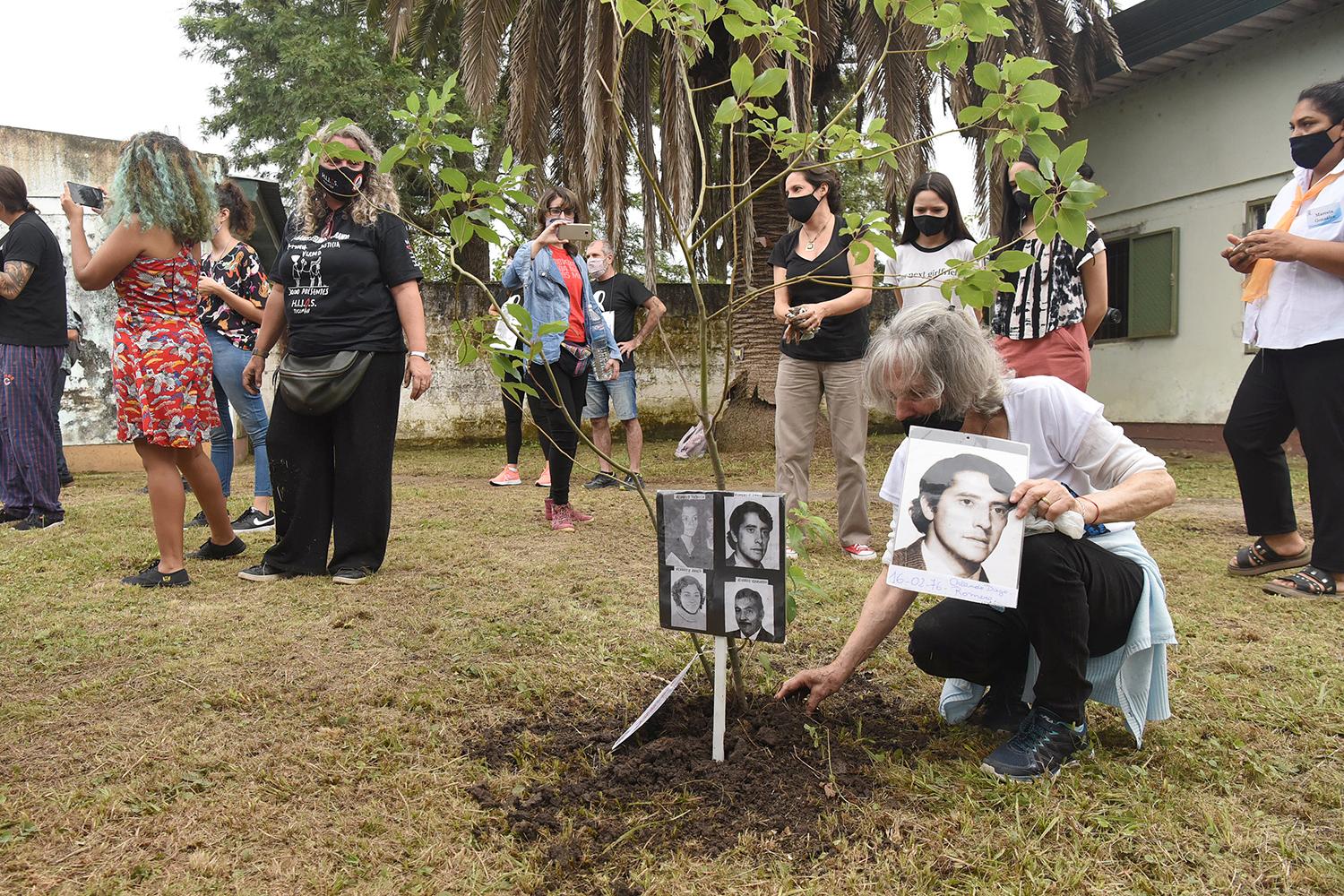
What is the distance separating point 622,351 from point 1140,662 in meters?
5.26

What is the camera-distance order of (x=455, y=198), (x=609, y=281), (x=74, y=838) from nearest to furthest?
(x=74, y=838) → (x=455, y=198) → (x=609, y=281)

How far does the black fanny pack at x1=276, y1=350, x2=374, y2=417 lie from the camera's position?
3.69 meters

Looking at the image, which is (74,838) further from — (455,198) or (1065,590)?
(1065,590)

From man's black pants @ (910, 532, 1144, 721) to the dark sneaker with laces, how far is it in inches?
111

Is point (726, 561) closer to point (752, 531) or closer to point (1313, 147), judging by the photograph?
point (752, 531)

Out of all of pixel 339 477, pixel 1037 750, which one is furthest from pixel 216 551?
pixel 1037 750

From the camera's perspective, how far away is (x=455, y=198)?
7.10 ft

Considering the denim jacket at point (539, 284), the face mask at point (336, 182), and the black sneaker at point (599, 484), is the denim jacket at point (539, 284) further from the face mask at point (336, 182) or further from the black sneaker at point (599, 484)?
the black sneaker at point (599, 484)

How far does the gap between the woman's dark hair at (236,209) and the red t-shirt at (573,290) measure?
1720mm

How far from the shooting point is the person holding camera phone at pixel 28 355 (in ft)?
16.7

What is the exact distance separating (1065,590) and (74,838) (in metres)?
2.13

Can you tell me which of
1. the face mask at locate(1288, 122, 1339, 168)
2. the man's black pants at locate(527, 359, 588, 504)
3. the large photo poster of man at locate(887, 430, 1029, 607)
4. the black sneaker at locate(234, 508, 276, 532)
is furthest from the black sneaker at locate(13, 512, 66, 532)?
the face mask at locate(1288, 122, 1339, 168)

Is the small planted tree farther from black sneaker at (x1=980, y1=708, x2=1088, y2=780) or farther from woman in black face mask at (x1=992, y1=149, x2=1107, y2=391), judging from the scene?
woman in black face mask at (x1=992, y1=149, x2=1107, y2=391)

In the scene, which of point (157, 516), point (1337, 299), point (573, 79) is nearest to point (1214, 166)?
point (573, 79)
